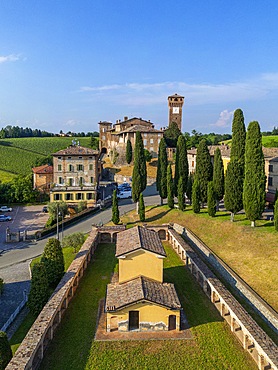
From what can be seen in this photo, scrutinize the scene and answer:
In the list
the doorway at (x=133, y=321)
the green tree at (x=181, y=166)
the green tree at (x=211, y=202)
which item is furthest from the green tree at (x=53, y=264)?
the green tree at (x=181, y=166)

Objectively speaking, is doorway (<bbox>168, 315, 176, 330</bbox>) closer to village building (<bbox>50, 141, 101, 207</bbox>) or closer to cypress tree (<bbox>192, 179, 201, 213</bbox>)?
cypress tree (<bbox>192, 179, 201, 213</bbox>)

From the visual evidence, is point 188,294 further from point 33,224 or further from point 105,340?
point 33,224

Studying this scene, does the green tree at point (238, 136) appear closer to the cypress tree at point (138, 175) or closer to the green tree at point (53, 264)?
the cypress tree at point (138, 175)

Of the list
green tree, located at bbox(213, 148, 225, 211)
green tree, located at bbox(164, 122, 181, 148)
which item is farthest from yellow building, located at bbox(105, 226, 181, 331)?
green tree, located at bbox(164, 122, 181, 148)

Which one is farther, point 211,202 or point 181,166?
point 181,166

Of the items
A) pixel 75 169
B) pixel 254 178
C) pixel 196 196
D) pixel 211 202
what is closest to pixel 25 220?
pixel 75 169

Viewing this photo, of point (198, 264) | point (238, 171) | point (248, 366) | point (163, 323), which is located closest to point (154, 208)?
point (238, 171)

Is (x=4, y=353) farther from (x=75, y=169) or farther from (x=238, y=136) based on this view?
(x=75, y=169)
